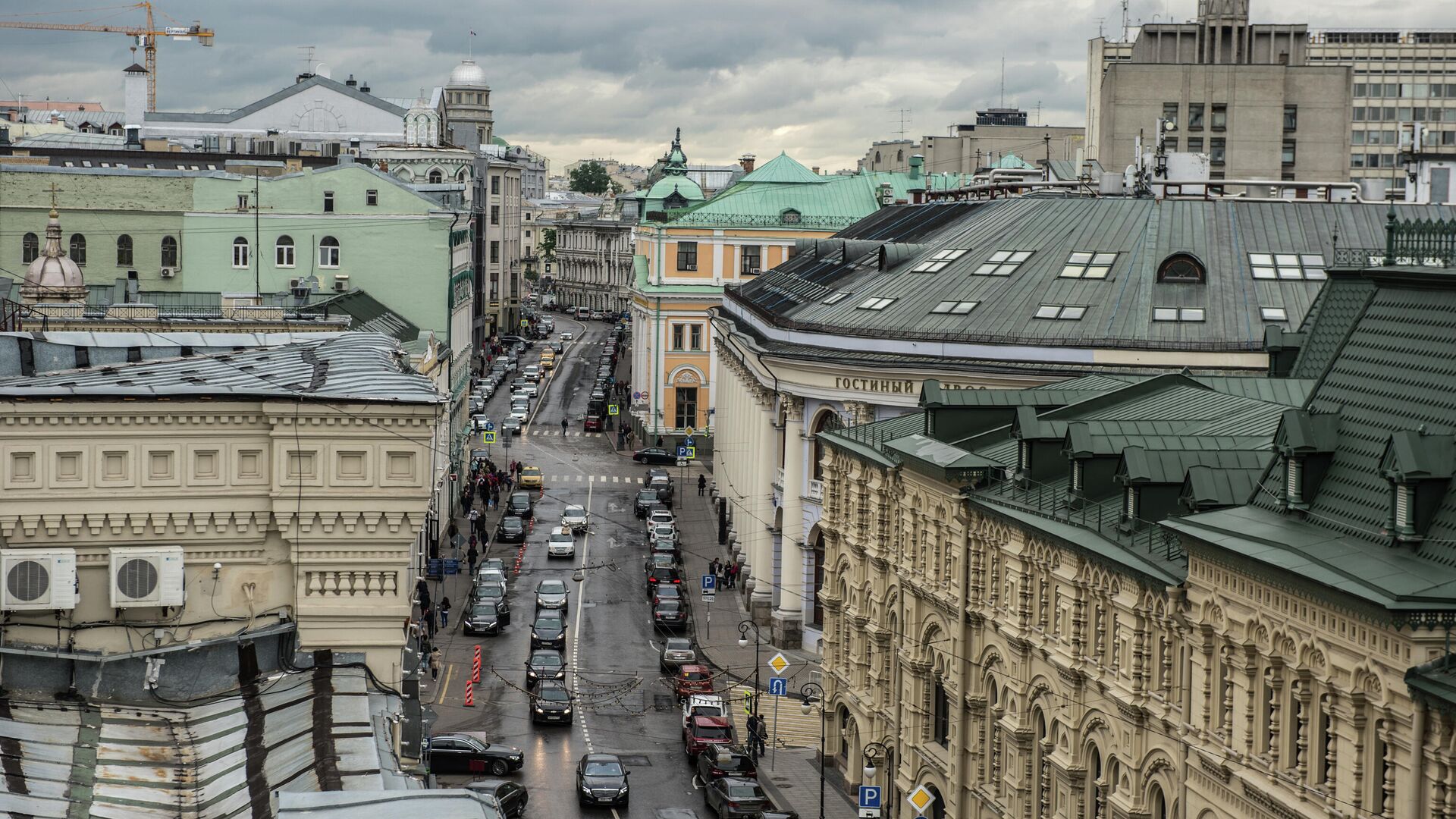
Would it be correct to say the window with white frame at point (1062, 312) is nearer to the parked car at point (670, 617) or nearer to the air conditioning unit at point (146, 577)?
the parked car at point (670, 617)

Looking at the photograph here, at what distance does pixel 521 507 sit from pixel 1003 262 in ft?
133

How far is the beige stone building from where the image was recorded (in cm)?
2958

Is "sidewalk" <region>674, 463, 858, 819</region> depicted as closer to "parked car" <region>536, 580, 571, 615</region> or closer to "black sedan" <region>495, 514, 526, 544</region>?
"parked car" <region>536, 580, 571, 615</region>

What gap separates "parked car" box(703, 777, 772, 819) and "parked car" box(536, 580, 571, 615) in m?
28.3

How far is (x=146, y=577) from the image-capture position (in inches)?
1430

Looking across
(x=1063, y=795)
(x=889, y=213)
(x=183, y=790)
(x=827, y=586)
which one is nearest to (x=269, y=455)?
(x=183, y=790)

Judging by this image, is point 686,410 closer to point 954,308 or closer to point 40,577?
point 954,308

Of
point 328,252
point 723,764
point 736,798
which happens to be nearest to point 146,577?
point 736,798

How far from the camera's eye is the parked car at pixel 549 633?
79.2m

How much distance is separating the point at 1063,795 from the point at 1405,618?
15.7 m

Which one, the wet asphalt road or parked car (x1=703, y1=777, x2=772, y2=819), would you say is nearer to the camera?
parked car (x1=703, y1=777, x2=772, y2=819)

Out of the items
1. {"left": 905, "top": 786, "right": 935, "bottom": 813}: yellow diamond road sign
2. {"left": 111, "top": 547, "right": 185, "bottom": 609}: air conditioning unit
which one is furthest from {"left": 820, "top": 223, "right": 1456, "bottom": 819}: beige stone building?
{"left": 111, "top": 547, "right": 185, "bottom": 609}: air conditioning unit

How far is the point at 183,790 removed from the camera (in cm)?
2966

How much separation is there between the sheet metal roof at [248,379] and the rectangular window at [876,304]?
36.1 meters
